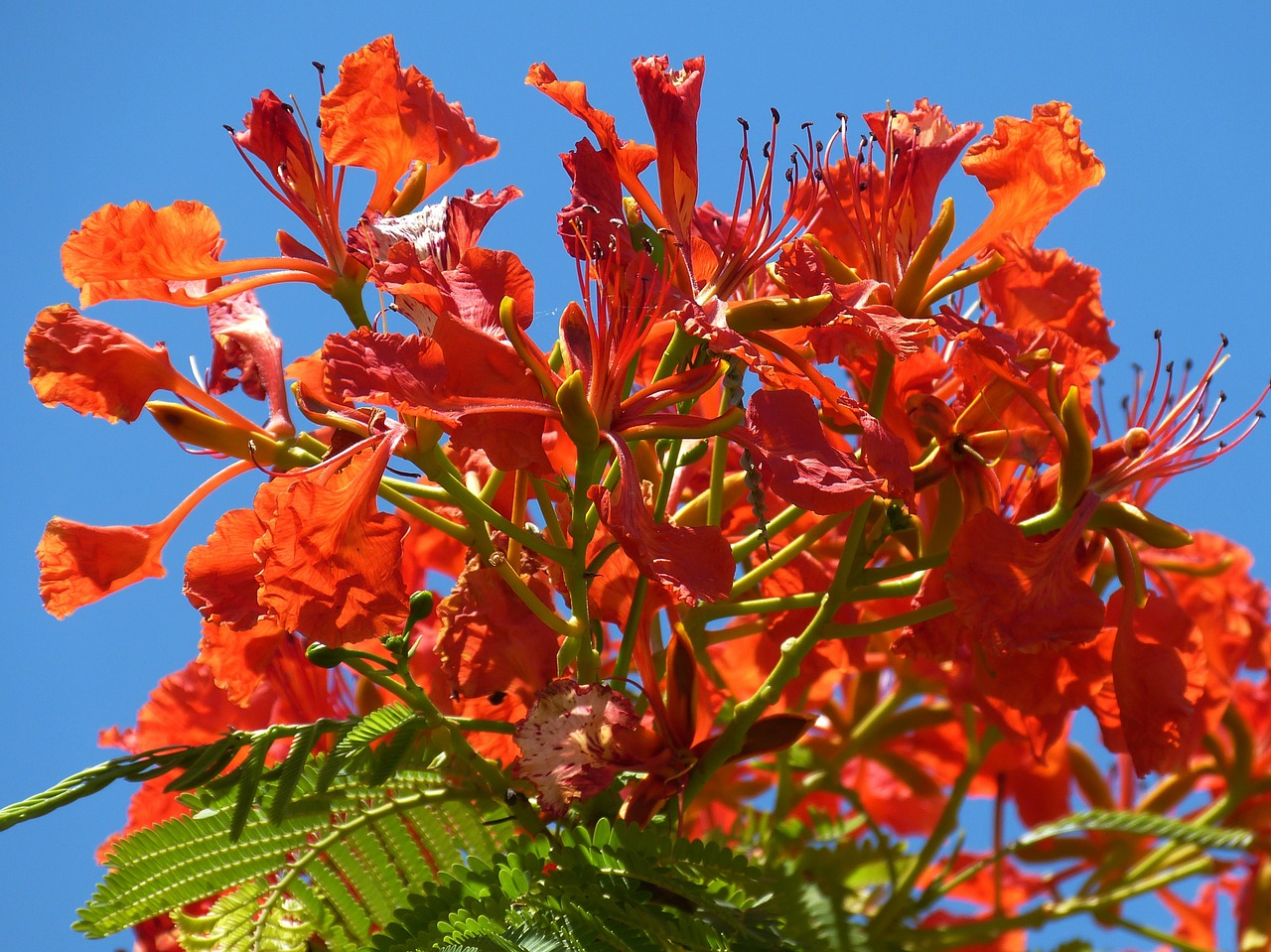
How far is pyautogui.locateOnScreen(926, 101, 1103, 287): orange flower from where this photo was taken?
39.0 inches

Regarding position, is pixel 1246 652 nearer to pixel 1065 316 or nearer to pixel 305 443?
pixel 1065 316

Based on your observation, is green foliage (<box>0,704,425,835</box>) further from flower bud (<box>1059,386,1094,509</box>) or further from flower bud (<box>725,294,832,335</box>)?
flower bud (<box>1059,386,1094,509</box>)

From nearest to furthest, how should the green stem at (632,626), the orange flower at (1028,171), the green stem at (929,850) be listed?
the green stem at (632,626), the orange flower at (1028,171), the green stem at (929,850)

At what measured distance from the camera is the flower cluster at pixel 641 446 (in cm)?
80

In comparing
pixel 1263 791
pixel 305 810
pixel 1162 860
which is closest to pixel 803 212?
pixel 305 810

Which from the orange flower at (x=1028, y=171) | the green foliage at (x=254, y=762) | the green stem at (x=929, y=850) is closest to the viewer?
the green foliage at (x=254, y=762)

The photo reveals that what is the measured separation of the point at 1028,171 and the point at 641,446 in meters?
0.35

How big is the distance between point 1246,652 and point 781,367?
2.89ft

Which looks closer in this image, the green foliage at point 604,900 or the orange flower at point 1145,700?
the green foliage at point 604,900

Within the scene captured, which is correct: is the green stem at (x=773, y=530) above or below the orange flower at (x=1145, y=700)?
above

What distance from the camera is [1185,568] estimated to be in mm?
1128

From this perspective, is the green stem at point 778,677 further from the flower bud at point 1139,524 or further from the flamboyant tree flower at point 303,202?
the flamboyant tree flower at point 303,202

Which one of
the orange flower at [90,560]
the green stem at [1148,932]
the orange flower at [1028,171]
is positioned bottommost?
the green stem at [1148,932]

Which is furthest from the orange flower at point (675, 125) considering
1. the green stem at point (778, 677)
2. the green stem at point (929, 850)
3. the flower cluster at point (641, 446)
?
the green stem at point (929, 850)
